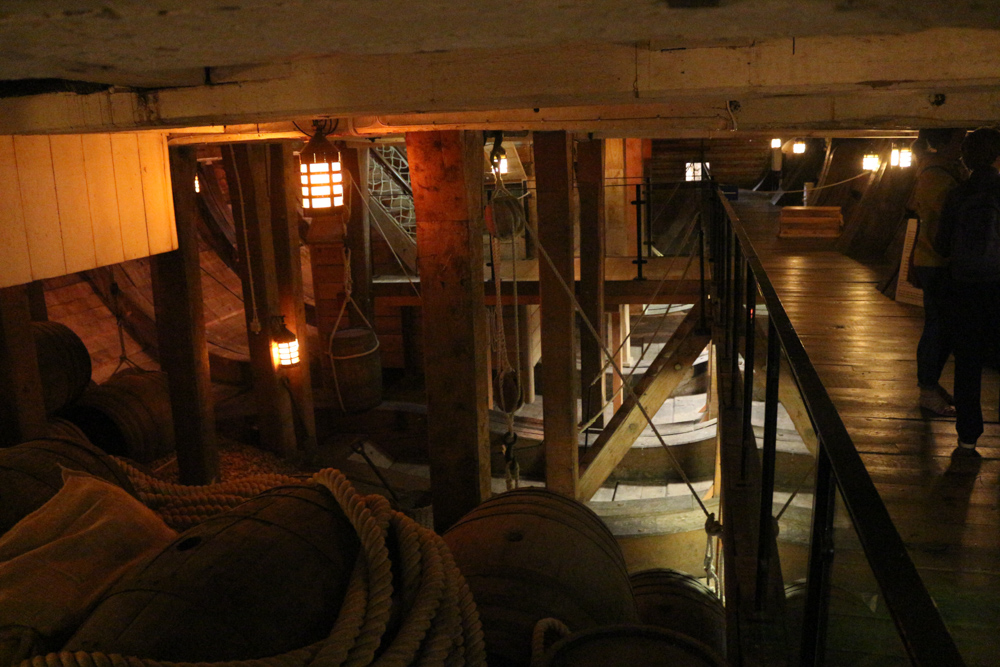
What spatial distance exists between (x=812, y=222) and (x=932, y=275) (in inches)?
201

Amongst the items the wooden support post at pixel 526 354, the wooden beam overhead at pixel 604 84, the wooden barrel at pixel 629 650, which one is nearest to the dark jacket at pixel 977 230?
the wooden beam overhead at pixel 604 84

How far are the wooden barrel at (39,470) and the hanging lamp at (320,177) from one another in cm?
196

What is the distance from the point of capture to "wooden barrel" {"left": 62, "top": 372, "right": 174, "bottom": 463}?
6836 mm

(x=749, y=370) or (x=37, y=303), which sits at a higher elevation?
(x=749, y=370)

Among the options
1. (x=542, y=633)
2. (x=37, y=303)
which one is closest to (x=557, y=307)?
(x=542, y=633)

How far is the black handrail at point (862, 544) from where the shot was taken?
0.84 metres

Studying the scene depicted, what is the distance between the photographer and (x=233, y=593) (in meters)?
1.86

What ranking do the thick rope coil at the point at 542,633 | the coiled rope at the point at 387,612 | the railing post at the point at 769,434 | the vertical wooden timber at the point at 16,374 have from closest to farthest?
the coiled rope at the point at 387,612, the railing post at the point at 769,434, the thick rope coil at the point at 542,633, the vertical wooden timber at the point at 16,374

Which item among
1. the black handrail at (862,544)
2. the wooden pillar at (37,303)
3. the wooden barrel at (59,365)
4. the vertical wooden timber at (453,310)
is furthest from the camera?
the wooden pillar at (37,303)

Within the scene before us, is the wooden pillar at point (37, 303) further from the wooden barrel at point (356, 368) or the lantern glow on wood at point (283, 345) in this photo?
the wooden barrel at point (356, 368)

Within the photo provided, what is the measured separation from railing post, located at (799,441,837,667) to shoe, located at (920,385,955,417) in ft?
8.43

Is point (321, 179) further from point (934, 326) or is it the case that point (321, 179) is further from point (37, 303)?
point (37, 303)

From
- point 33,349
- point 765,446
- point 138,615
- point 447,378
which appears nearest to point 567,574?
point 765,446

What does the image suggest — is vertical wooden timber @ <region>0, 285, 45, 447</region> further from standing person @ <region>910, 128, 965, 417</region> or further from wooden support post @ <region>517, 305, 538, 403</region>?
wooden support post @ <region>517, 305, 538, 403</region>
